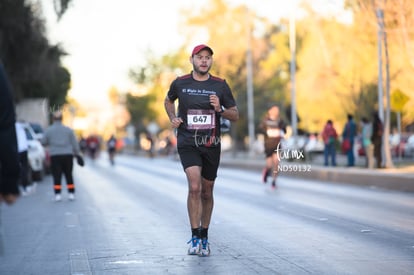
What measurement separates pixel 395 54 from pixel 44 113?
1902 centimetres

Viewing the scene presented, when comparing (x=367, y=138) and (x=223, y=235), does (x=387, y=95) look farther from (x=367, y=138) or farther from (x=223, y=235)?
(x=223, y=235)

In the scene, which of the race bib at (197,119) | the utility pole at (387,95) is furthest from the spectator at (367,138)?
the race bib at (197,119)

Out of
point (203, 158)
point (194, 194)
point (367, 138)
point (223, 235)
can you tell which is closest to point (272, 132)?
point (367, 138)

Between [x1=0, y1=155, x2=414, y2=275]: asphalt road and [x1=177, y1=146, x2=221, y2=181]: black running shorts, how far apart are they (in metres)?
0.85

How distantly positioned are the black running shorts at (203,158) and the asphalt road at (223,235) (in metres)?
0.85

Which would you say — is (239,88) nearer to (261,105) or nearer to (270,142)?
(261,105)

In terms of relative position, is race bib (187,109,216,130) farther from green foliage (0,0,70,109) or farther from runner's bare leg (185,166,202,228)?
green foliage (0,0,70,109)

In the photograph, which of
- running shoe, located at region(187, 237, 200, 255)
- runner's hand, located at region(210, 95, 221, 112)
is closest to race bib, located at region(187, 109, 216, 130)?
runner's hand, located at region(210, 95, 221, 112)

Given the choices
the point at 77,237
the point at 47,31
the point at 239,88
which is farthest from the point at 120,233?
the point at 239,88

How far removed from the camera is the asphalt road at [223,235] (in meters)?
7.95

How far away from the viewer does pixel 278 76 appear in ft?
213

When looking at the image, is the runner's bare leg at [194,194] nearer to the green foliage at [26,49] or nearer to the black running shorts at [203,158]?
the black running shorts at [203,158]

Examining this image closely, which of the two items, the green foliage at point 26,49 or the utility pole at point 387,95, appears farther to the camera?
the green foliage at point 26,49

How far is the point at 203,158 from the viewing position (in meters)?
8.77
